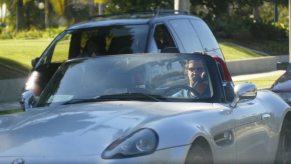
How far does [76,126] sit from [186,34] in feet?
20.2

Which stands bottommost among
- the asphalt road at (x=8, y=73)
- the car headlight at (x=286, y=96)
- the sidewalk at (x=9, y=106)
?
the asphalt road at (x=8, y=73)

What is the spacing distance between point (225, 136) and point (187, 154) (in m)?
0.86

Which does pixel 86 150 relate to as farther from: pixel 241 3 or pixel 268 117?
pixel 241 3

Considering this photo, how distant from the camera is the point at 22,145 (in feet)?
16.1

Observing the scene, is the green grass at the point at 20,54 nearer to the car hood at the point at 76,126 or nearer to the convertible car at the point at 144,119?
the convertible car at the point at 144,119

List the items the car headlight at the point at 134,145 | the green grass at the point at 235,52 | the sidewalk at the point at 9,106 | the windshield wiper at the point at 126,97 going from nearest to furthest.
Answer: the car headlight at the point at 134,145 < the windshield wiper at the point at 126,97 < the sidewalk at the point at 9,106 < the green grass at the point at 235,52

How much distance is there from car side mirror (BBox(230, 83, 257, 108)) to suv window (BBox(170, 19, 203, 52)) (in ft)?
13.7

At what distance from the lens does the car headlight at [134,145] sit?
464cm

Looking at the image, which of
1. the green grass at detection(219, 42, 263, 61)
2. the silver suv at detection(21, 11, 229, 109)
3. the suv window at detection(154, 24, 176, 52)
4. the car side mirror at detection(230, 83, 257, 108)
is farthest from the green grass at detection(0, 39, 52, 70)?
the car side mirror at detection(230, 83, 257, 108)

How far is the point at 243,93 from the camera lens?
6.27 meters

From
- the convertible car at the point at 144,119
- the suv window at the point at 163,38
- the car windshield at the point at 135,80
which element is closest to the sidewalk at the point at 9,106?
the suv window at the point at 163,38

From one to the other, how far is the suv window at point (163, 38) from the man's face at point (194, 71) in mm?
3877

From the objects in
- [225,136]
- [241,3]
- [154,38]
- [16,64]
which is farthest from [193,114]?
[241,3]

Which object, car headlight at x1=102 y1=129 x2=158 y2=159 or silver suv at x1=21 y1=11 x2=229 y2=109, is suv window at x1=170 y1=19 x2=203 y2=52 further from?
car headlight at x1=102 y1=129 x2=158 y2=159
